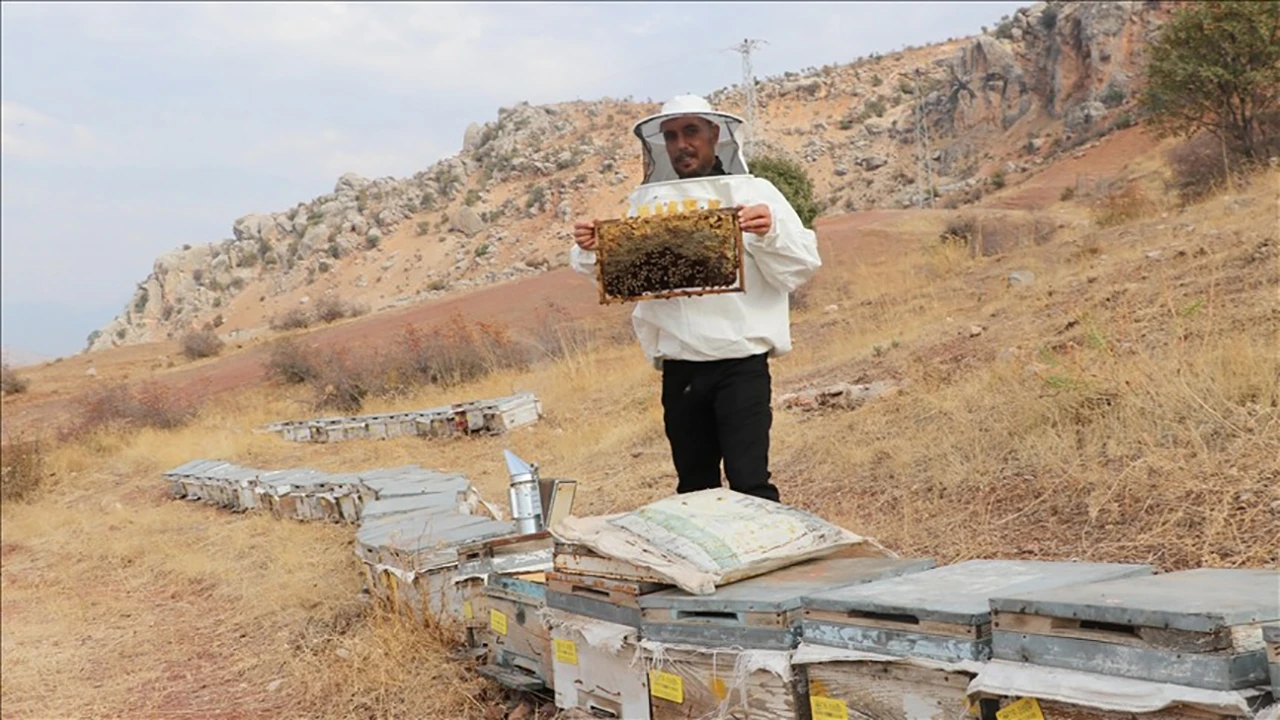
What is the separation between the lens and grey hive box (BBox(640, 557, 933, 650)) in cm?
246

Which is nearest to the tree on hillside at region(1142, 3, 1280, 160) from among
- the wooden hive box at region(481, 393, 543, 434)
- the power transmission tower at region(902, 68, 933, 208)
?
the wooden hive box at region(481, 393, 543, 434)

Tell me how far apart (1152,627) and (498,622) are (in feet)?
8.76

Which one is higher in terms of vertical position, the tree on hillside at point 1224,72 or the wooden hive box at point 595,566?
the tree on hillside at point 1224,72

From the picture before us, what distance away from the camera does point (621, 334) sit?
1705cm

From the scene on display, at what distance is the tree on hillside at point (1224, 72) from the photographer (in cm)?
1770

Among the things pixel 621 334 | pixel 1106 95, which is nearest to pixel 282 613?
pixel 621 334

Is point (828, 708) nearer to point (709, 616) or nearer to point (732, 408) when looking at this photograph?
point (709, 616)

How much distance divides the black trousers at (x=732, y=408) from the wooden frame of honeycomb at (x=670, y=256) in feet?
0.99

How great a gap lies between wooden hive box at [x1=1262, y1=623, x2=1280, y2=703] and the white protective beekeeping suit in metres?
1.98

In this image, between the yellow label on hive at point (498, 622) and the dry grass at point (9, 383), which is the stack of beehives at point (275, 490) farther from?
the dry grass at point (9, 383)

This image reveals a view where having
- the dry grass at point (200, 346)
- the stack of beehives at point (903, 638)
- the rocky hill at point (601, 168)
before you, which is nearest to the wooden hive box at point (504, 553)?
the stack of beehives at point (903, 638)

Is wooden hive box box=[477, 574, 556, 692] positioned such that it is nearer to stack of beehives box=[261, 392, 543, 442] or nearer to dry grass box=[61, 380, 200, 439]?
stack of beehives box=[261, 392, 543, 442]

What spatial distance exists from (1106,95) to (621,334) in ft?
87.8

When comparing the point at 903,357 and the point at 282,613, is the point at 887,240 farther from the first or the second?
the point at 282,613
